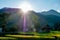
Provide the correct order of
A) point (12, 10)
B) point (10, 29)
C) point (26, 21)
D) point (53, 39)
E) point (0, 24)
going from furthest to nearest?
1. point (12, 10)
2. point (26, 21)
3. point (0, 24)
4. point (10, 29)
5. point (53, 39)

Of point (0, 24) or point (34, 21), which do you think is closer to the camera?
point (0, 24)

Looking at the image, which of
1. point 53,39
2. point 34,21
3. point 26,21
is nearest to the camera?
point 53,39

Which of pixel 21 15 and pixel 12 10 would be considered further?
pixel 12 10

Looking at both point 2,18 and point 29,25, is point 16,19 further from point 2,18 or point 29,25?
point 2,18

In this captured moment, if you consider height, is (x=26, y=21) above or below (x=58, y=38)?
above

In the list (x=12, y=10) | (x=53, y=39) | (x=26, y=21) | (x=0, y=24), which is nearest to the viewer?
(x=53, y=39)

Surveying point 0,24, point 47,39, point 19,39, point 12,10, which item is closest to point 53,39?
point 47,39

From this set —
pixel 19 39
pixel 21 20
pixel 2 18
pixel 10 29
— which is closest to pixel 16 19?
pixel 21 20

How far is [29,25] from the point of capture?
28.1 m

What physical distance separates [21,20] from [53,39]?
16270 millimetres

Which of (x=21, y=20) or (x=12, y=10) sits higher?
(x=12, y=10)

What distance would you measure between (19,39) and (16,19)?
17.4 metres

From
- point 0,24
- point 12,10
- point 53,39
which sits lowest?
point 53,39

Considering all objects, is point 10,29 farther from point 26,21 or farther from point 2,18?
point 26,21
